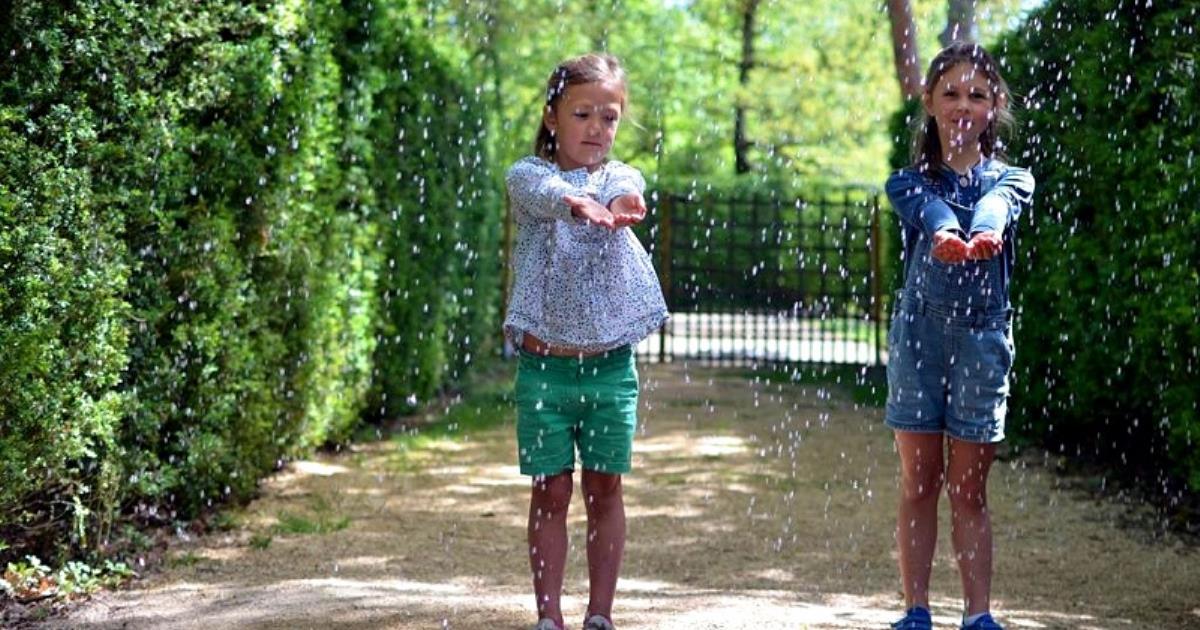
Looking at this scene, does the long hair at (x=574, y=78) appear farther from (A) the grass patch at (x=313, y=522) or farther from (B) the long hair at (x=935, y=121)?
(A) the grass patch at (x=313, y=522)

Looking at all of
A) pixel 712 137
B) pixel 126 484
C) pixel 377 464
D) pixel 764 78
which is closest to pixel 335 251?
pixel 377 464

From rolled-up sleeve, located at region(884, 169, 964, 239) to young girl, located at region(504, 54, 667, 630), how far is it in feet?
2.50

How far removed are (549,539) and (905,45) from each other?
379 inches

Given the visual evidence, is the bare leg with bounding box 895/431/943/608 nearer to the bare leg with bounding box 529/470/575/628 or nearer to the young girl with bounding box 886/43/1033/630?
the young girl with bounding box 886/43/1033/630

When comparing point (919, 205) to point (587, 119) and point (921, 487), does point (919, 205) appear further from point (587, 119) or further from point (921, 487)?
point (587, 119)

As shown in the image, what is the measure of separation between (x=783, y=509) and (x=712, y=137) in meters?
27.5

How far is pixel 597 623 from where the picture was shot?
4398 millimetres

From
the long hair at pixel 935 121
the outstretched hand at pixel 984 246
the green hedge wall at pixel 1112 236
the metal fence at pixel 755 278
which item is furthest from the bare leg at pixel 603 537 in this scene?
the metal fence at pixel 755 278

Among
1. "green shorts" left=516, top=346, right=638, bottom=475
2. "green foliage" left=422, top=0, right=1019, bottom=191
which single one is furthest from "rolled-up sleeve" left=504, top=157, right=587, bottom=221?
"green foliage" left=422, top=0, right=1019, bottom=191

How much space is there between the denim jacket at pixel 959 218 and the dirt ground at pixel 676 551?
1.15 metres

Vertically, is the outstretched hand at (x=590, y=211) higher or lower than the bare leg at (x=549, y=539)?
higher

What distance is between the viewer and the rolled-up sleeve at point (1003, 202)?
4.12 m

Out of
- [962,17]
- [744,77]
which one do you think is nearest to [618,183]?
[962,17]

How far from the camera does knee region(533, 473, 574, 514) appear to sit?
14.3ft
